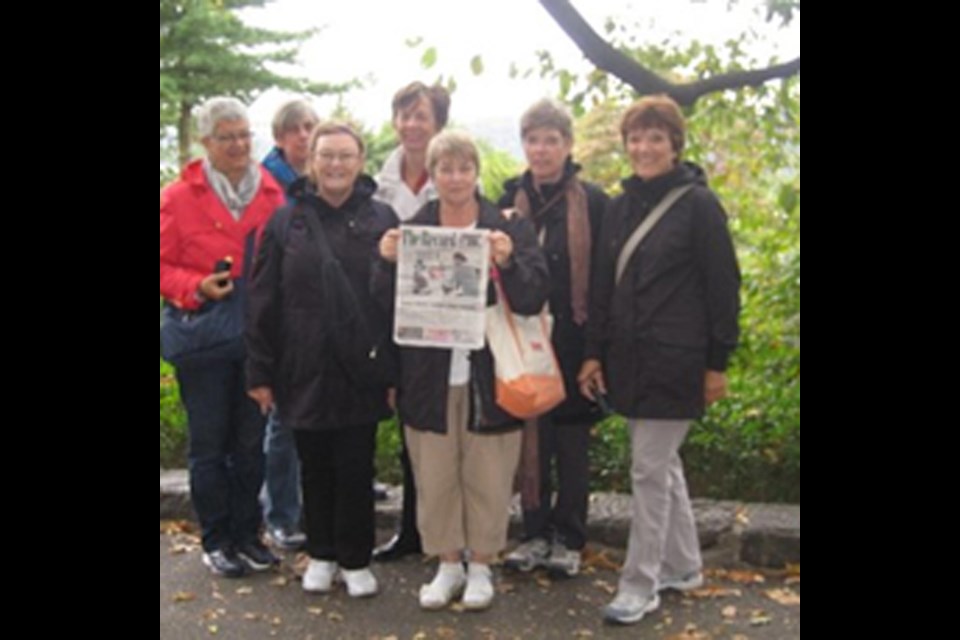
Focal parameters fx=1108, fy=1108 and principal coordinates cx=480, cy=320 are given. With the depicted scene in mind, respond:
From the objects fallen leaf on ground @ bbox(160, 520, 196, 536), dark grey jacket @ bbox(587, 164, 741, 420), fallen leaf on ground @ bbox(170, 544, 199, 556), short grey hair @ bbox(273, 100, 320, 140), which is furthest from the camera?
fallen leaf on ground @ bbox(160, 520, 196, 536)

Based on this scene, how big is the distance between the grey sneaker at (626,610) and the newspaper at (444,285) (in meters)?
1.21

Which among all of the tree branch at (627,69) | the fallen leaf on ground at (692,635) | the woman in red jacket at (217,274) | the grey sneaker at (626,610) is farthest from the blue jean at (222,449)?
the tree branch at (627,69)

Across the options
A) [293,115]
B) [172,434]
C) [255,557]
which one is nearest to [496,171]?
[172,434]

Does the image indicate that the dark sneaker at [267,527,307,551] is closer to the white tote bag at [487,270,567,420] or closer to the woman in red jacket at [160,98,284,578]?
the woman in red jacket at [160,98,284,578]

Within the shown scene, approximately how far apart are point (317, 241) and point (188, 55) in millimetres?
23625

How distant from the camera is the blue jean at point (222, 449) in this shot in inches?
196

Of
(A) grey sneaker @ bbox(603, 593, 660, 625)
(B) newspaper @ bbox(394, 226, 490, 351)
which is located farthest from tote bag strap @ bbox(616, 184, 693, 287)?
(A) grey sneaker @ bbox(603, 593, 660, 625)

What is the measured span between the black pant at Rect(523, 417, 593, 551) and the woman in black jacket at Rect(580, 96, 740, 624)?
42cm

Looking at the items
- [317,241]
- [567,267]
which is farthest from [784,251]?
[317,241]

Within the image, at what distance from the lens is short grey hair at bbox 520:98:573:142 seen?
4754mm

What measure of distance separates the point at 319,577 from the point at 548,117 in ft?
7.44
